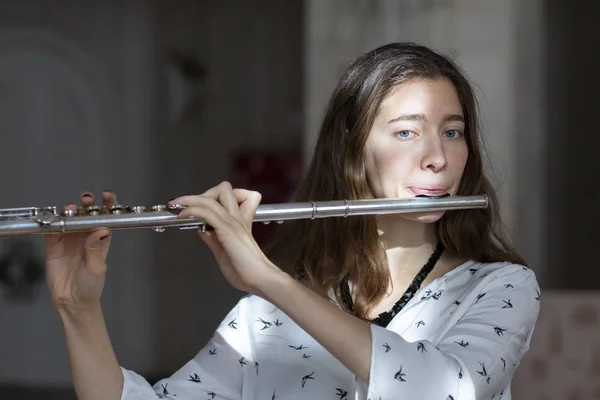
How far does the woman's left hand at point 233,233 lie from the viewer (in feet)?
6.50

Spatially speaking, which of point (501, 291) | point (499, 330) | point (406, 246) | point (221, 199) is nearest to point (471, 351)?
point (499, 330)

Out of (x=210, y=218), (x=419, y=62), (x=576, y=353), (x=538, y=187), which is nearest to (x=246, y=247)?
(x=210, y=218)

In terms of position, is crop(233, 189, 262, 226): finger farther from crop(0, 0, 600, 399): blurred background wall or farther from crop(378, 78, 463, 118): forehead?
crop(0, 0, 600, 399): blurred background wall

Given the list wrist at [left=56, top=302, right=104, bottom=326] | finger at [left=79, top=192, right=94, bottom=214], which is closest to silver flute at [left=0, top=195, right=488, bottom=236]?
finger at [left=79, top=192, right=94, bottom=214]

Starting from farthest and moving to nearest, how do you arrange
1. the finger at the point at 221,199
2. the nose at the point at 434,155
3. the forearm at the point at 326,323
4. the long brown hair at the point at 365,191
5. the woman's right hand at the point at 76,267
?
the long brown hair at the point at 365,191 → the nose at the point at 434,155 → the woman's right hand at the point at 76,267 → the finger at the point at 221,199 → the forearm at the point at 326,323

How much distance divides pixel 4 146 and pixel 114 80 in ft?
2.44

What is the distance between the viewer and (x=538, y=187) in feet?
20.4

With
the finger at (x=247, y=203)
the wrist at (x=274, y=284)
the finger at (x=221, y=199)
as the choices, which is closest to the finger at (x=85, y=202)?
the finger at (x=221, y=199)

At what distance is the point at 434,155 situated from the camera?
2303mm

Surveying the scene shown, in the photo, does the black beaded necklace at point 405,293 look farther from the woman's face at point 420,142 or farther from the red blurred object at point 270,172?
the red blurred object at point 270,172

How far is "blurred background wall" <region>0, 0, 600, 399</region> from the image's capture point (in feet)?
20.4

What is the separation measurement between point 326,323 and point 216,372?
54 cm

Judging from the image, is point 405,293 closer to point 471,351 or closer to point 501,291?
point 501,291

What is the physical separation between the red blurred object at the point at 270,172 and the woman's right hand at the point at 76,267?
13.1 ft
